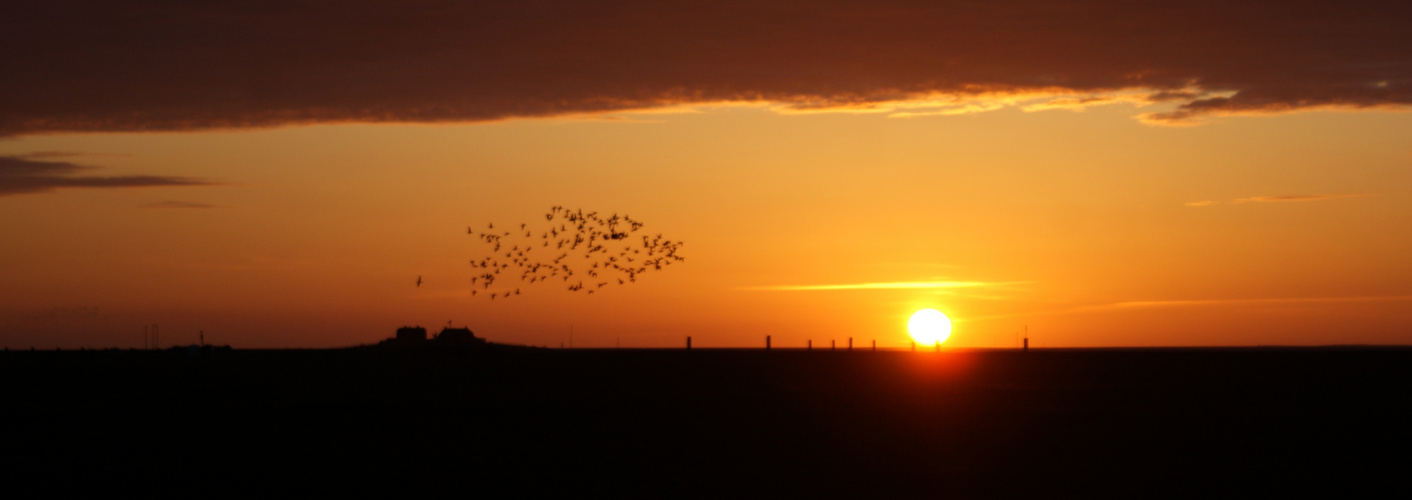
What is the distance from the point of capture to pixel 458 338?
116375mm

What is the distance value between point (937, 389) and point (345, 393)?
1983 cm

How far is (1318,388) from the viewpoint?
144ft

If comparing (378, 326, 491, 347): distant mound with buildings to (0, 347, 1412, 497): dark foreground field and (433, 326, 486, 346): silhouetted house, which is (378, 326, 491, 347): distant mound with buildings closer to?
(433, 326, 486, 346): silhouetted house

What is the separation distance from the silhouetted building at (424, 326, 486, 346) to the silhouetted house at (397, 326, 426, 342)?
16.9 feet

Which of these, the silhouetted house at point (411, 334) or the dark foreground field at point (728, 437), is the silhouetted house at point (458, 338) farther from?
the dark foreground field at point (728, 437)

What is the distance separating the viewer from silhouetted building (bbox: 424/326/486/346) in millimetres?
114000

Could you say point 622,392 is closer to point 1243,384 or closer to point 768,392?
point 768,392

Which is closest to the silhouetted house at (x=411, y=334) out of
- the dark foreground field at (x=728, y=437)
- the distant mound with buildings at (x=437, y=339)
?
the distant mound with buildings at (x=437, y=339)

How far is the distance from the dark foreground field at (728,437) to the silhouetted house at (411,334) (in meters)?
75.1

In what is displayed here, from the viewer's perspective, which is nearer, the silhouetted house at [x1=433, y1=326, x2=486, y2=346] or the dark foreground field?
the dark foreground field

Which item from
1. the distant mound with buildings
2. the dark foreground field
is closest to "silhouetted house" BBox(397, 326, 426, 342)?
the distant mound with buildings

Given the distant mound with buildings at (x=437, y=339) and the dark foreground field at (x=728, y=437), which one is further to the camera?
the distant mound with buildings at (x=437, y=339)

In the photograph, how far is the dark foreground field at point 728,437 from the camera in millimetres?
21141

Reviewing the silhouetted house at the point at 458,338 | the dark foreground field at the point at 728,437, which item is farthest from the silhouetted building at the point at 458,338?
the dark foreground field at the point at 728,437
